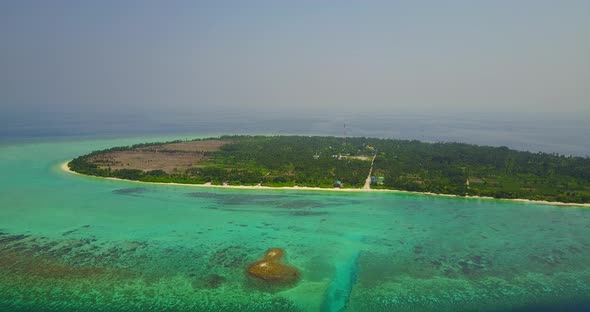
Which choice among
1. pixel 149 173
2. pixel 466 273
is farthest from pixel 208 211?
pixel 466 273

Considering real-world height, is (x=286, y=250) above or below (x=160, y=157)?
below

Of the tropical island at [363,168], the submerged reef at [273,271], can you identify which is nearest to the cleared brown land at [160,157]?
the tropical island at [363,168]

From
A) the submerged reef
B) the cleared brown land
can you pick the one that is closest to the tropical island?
the cleared brown land

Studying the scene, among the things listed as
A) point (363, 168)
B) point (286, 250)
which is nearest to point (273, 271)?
point (286, 250)

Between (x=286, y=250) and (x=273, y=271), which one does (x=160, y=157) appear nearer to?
(x=286, y=250)

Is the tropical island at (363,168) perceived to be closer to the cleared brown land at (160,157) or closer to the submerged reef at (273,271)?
the cleared brown land at (160,157)

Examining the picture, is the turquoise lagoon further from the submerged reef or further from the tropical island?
the tropical island

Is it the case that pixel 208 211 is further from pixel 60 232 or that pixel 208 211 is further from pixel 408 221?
pixel 408 221
